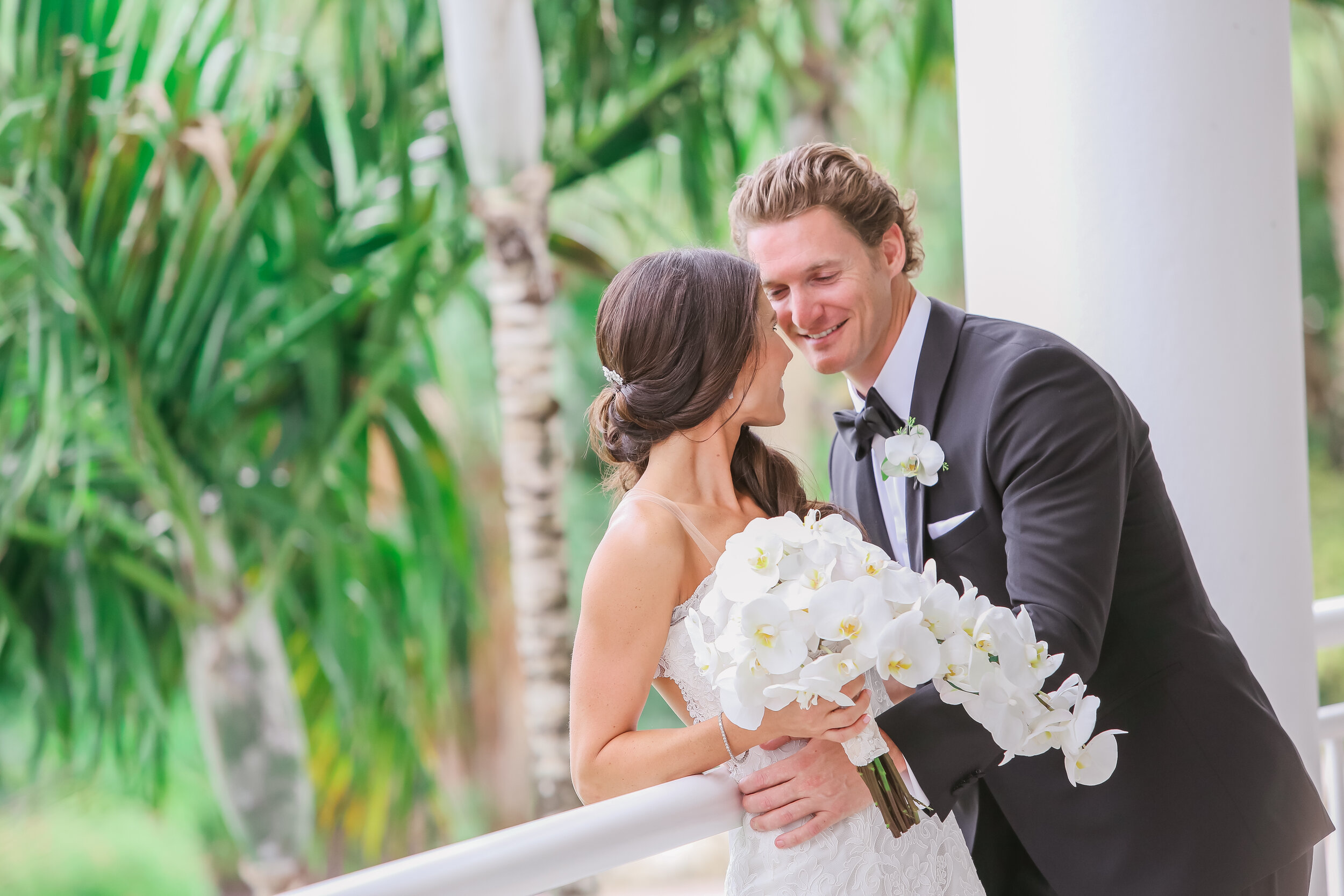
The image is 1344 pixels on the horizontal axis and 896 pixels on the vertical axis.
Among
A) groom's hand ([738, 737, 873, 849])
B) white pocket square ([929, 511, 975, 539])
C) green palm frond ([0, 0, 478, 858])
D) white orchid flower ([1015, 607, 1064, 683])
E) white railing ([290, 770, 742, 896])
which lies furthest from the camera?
green palm frond ([0, 0, 478, 858])

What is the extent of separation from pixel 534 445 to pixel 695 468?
330cm

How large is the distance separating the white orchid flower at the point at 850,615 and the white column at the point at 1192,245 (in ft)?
3.17

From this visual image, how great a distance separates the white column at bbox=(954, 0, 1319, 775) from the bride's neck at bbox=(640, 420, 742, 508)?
68 cm

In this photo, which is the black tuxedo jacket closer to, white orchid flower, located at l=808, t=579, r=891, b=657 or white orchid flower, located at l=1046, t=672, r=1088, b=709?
white orchid flower, located at l=1046, t=672, r=1088, b=709

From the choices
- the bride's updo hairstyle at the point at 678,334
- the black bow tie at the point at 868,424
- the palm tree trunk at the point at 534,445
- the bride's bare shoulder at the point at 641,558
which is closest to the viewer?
the bride's bare shoulder at the point at 641,558

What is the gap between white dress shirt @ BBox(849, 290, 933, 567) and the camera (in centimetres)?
168

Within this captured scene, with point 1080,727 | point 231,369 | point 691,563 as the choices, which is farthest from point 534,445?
point 1080,727

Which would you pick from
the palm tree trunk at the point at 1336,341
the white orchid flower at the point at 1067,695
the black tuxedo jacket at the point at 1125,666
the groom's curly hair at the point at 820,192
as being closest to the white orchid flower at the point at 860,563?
the white orchid flower at the point at 1067,695

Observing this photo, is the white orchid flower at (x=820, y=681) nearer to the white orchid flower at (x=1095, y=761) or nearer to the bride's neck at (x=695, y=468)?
the white orchid flower at (x=1095, y=761)

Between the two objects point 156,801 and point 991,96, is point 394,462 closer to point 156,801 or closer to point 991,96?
point 156,801

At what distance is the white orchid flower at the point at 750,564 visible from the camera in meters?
0.98

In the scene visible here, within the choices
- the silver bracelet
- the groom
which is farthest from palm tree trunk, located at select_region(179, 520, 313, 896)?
the silver bracelet

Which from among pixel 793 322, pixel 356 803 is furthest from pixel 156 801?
pixel 793 322

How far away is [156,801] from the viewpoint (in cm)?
467
